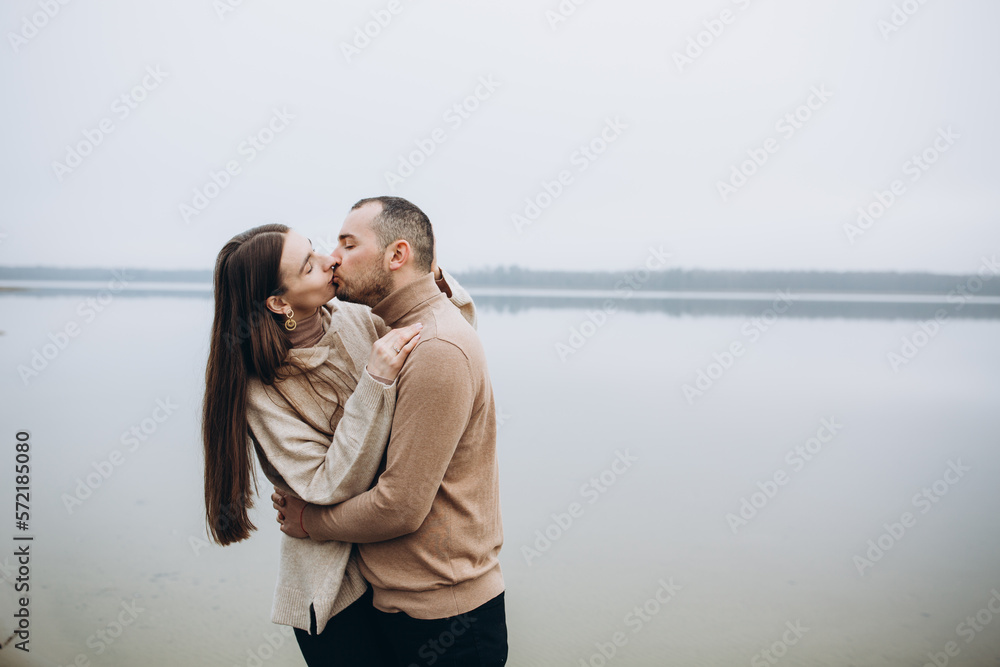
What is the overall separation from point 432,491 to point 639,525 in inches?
175

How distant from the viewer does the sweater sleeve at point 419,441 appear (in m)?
1.59

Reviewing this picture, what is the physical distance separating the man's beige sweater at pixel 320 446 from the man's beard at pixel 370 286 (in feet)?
0.43

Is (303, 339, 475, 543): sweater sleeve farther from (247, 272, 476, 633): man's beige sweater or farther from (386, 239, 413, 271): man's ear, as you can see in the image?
(386, 239, 413, 271): man's ear

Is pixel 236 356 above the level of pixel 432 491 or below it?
below

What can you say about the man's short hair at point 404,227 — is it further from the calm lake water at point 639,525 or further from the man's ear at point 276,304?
the calm lake water at point 639,525

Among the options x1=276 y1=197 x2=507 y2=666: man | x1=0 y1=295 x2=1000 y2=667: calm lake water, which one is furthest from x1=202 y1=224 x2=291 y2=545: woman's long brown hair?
x1=0 y1=295 x2=1000 y2=667: calm lake water

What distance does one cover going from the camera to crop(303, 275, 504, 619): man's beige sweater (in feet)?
5.24

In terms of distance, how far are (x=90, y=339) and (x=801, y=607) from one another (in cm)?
1671

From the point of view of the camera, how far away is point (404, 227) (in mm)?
1832

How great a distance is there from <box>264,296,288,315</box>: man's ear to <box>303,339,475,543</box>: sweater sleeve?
18.6 inches

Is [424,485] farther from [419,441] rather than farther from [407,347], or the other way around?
[407,347]

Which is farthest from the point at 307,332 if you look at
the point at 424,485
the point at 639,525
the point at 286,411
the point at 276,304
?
the point at 639,525

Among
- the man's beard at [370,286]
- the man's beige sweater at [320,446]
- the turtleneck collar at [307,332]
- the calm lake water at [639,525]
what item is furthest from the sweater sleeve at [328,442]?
the calm lake water at [639,525]

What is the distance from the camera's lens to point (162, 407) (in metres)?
9.08
